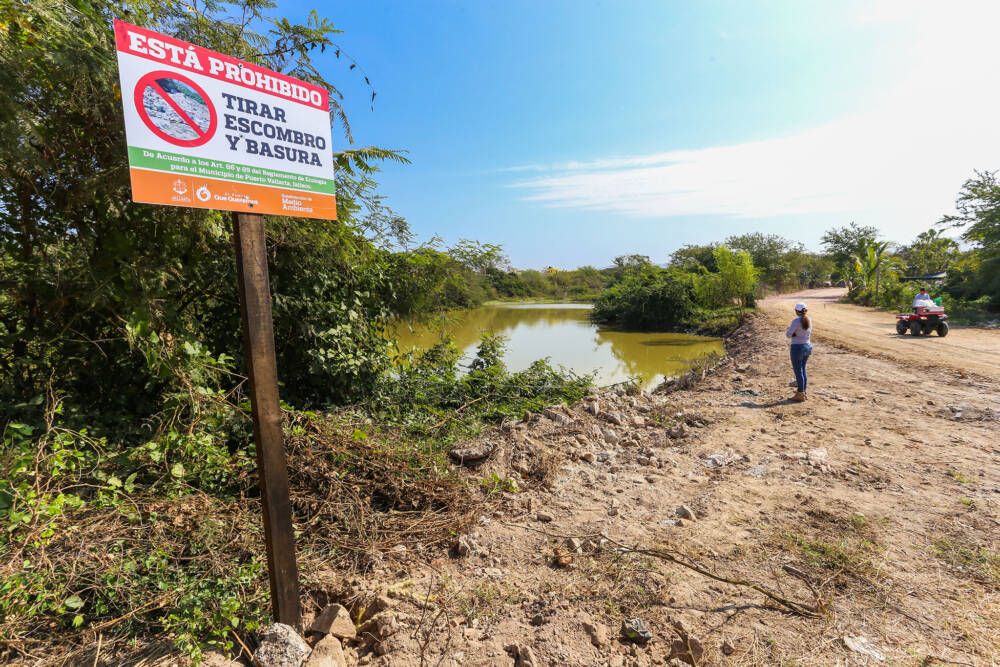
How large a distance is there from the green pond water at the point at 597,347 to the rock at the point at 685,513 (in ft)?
13.8

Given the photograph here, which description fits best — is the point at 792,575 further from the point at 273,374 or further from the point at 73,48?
the point at 73,48

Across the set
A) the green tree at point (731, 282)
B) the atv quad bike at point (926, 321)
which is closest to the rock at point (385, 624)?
the atv quad bike at point (926, 321)

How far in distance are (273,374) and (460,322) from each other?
16.3ft

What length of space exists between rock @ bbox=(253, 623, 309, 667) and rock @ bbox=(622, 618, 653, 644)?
1431 millimetres

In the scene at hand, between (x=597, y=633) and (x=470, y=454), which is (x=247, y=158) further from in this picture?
(x=470, y=454)

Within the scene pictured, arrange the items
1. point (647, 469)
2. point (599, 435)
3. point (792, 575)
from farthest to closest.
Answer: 1. point (599, 435)
2. point (647, 469)
3. point (792, 575)

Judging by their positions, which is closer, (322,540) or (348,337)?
(322,540)

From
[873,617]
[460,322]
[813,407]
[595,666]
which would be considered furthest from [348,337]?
[813,407]

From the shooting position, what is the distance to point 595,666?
2.09m

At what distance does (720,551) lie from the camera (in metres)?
2.94

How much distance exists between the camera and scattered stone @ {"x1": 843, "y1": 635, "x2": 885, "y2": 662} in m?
2.08

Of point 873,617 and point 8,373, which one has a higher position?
point 8,373

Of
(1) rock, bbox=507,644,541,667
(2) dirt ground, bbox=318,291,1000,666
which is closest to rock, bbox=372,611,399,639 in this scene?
(2) dirt ground, bbox=318,291,1000,666

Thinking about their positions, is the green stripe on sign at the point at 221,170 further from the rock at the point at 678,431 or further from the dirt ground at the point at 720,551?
the rock at the point at 678,431
